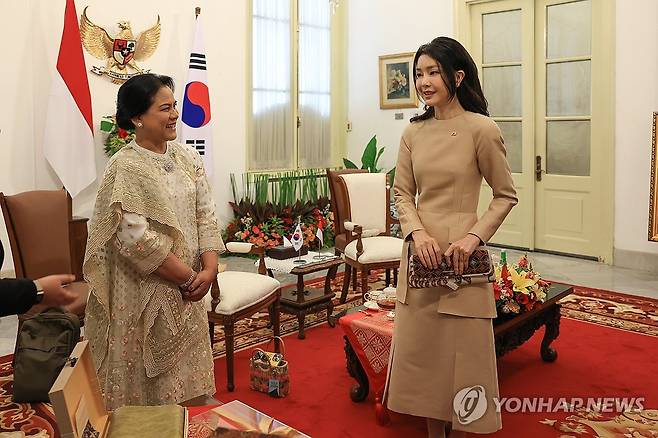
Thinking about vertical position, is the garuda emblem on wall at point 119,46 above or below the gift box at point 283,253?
above

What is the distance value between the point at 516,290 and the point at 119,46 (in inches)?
183

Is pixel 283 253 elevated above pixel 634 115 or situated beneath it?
situated beneath

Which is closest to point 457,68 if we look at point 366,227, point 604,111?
point 366,227

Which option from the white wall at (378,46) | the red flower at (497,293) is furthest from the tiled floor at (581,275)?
the red flower at (497,293)

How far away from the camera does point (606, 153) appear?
6.59 m

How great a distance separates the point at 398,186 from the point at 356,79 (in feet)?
21.7

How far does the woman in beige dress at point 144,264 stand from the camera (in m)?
2.41

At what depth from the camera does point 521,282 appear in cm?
353

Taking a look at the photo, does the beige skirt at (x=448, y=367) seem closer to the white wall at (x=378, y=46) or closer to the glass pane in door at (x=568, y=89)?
the glass pane in door at (x=568, y=89)

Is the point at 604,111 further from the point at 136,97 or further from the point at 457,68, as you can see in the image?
the point at 136,97

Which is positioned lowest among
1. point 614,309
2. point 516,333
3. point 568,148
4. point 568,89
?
point 614,309

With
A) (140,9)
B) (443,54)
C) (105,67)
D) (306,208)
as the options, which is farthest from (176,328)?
(306,208)

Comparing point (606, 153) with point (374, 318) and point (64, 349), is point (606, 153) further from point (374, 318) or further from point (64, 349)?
point (64, 349)

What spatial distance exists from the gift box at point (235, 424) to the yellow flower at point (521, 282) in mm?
2138
